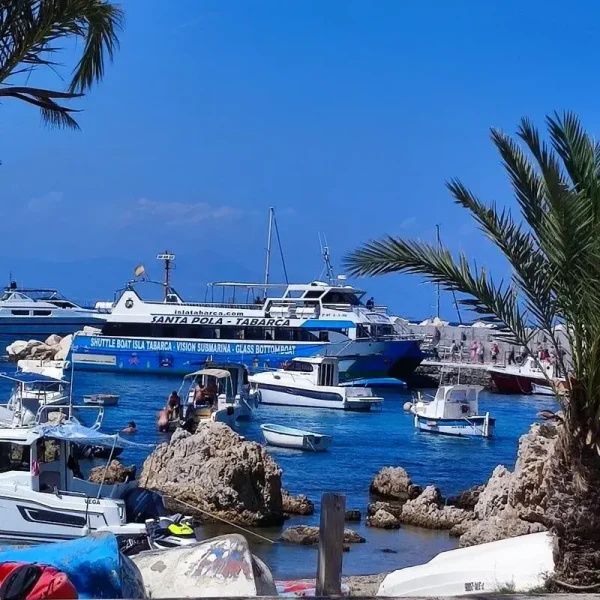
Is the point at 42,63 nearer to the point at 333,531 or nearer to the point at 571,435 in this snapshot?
the point at 333,531

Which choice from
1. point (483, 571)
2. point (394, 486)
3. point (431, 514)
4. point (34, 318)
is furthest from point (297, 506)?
point (34, 318)

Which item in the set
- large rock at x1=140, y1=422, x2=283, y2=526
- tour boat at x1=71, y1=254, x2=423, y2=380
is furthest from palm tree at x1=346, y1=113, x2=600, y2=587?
tour boat at x1=71, y1=254, x2=423, y2=380

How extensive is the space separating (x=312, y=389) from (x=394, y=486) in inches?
773

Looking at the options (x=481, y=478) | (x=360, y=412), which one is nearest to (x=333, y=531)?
(x=481, y=478)

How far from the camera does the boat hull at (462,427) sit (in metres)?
33.4

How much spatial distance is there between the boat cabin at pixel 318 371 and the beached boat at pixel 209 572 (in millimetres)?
32745

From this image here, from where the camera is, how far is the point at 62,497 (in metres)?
13.7

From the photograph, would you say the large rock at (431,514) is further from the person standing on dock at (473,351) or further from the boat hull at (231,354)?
the person standing on dock at (473,351)

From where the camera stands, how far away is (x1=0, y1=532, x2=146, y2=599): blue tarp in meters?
7.68

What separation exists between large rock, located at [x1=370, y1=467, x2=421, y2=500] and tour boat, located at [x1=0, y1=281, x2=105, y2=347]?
56.5m

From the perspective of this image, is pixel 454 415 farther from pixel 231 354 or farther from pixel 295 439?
pixel 231 354

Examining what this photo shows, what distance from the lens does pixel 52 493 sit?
1380 centimetres

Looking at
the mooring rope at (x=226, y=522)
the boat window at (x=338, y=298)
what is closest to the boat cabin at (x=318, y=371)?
the boat window at (x=338, y=298)

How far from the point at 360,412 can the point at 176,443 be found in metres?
21.2
